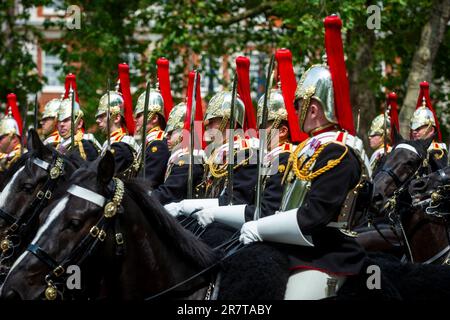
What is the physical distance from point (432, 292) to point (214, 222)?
Result: 4.64 feet

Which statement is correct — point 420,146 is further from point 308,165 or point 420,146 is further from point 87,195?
point 87,195

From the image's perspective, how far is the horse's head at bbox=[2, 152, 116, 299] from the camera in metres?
5.40

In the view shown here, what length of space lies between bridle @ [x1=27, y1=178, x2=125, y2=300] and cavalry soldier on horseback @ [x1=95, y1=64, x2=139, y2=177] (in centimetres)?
459

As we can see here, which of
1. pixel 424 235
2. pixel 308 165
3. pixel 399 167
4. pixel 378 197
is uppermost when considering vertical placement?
pixel 308 165

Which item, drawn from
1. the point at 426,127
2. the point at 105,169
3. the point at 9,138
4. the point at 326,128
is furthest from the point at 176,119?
the point at 105,169

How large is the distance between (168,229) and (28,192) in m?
2.19

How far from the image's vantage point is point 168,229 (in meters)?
5.80

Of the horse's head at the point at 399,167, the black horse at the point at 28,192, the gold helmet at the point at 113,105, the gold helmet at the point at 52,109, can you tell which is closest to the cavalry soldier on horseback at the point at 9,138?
the gold helmet at the point at 52,109

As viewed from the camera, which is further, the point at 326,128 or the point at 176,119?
the point at 176,119

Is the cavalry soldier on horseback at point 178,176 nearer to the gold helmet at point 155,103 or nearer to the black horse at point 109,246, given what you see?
the gold helmet at point 155,103

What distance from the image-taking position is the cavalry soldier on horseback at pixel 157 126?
11.0 meters

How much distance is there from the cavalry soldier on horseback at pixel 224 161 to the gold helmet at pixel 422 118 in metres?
4.42
